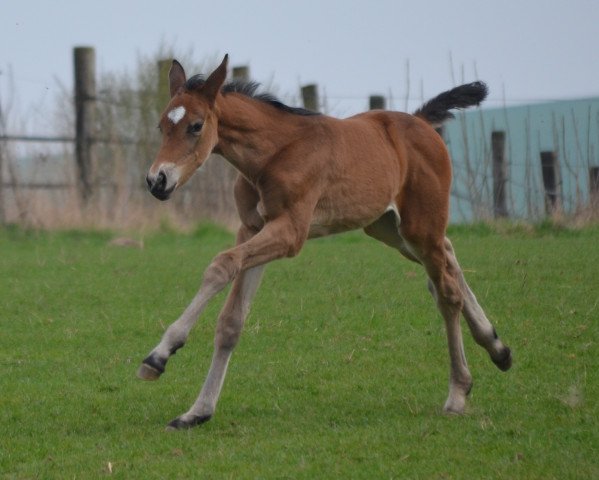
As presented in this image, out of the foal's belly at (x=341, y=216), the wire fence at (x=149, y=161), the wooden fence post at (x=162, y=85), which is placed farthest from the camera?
the wooden fence post at (x=162, y=85)

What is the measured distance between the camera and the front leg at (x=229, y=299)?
21.3ft

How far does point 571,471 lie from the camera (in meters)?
5.79

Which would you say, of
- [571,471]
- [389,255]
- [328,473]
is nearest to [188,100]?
[328,473]

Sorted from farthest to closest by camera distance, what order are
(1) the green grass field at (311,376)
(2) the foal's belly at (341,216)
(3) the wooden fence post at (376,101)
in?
(3) the wooden fence post at (376,101) < (2) the foal's belly at (341,216) < (1) the green grass field at (311,376)

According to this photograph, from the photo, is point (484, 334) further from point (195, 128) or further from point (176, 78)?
point (176, 78)

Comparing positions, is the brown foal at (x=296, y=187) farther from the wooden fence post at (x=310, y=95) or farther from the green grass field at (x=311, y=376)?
the wooden fence post at (x=310, y=95)

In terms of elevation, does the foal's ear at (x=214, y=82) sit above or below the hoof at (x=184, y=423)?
above

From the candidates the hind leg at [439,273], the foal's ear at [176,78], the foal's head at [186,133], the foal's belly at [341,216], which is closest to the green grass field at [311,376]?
the hind leg at [439,273]

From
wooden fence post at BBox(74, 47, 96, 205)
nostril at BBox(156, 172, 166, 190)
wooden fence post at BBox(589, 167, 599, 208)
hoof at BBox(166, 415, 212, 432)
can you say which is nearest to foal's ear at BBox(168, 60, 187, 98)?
nostril at BBox(156, 172, 166, 190)

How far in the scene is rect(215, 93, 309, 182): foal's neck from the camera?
733cm

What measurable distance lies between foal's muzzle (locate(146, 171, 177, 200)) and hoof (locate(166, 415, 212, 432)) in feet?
4.49

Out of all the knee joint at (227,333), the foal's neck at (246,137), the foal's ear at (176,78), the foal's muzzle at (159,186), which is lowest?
the knee joint at (227,333)

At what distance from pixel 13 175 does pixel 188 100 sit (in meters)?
13.8

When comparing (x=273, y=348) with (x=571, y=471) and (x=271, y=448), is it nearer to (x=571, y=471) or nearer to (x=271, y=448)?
(x=271, y=448)
